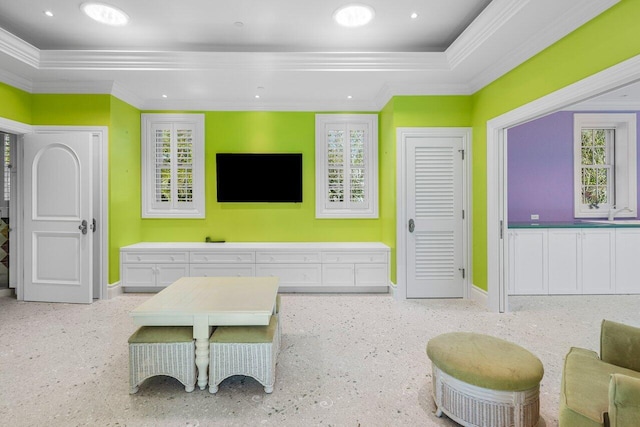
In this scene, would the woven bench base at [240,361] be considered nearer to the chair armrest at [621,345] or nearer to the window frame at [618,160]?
the chair armrest at [621,345]

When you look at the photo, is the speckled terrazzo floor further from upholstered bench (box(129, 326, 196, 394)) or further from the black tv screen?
the black tv screen

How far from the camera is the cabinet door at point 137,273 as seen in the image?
13.3 ft

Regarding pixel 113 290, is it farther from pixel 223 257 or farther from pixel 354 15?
pixel 354 15

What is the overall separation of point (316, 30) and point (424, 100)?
1.57 meters

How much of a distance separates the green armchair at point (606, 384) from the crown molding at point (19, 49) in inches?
194

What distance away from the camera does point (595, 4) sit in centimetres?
219

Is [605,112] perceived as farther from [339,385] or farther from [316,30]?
[339,385]

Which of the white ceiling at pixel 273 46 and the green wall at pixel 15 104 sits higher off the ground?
the white ceiling at pixel 273 46

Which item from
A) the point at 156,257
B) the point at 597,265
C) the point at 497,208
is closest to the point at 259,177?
the point at 156,257

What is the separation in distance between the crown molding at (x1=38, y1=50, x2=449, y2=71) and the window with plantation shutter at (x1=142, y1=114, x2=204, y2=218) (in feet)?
3.69

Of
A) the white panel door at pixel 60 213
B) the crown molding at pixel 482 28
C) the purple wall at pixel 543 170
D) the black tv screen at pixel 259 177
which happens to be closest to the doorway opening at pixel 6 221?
the white panel door at pixel 60 213

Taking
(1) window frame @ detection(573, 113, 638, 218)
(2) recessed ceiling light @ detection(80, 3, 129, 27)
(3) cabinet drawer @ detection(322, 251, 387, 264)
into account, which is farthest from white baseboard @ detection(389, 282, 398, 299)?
(2) recessed ceiling light @ detection(80, 3, 129, 27)

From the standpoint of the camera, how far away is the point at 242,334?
1974mm

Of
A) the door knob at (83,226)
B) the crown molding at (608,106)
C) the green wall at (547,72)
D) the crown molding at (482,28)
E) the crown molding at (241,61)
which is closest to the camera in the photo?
the green wall at (547,72)
